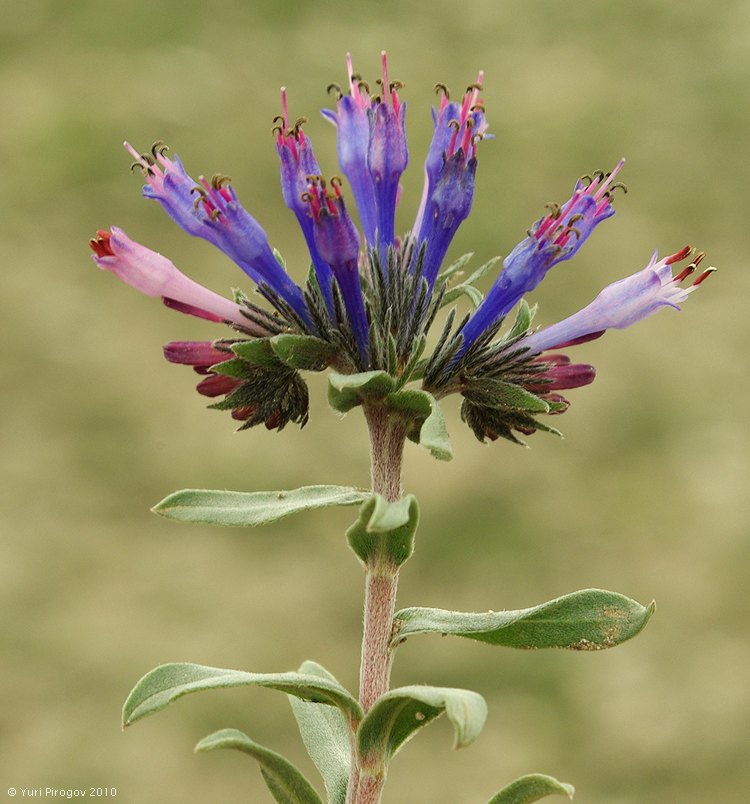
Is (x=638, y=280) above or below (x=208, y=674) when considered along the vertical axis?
above

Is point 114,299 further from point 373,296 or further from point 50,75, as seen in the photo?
point 373,296

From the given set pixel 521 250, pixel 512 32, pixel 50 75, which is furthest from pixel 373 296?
pixel 512 32

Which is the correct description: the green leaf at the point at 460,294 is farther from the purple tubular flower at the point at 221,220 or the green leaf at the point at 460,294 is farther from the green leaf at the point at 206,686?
the green leaf at the point at 206,686

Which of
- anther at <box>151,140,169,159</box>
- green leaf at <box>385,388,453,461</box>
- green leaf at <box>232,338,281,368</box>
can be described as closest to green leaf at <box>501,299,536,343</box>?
green leaf at <box>385,388,453,461</box>

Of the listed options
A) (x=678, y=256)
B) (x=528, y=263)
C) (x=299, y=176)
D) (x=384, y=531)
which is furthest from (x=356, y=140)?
(x=384, y=531)

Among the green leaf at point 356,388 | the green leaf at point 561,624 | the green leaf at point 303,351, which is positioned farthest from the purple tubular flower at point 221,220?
the green leaf at point 561,624

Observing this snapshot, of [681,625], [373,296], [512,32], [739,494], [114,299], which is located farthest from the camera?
[512,32]

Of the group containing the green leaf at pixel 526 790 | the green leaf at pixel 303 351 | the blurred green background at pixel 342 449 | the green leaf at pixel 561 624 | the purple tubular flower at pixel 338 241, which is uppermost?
the blurred green background at pixel 342 449

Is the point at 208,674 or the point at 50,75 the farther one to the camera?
the point at 50,75
